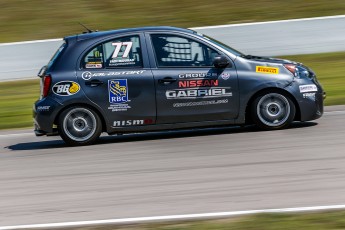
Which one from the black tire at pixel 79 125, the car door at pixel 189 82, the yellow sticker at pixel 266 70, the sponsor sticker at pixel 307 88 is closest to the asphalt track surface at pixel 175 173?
the black tire at pixel 79 125

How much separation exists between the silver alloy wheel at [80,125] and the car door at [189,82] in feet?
3.17

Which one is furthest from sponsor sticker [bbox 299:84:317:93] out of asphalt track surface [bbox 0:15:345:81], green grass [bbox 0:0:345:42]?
green grass [bbox 0:0:345:42]

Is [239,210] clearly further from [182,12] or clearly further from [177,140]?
[182,12]

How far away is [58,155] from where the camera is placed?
10242 millimetres

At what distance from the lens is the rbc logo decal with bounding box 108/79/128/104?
1067 cm

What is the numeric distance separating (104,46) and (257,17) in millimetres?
11988

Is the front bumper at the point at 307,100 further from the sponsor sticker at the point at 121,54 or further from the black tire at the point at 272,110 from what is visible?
the sponsor sticker at the point at 121,54

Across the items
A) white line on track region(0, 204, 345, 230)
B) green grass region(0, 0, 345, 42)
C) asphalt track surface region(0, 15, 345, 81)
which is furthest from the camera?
green grass region(0, 0, 345, 42)

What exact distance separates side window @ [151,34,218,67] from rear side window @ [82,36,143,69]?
275 mm

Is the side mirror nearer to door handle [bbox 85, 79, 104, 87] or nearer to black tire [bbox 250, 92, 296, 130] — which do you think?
black tire [bbox 250, 92, 296, 130]

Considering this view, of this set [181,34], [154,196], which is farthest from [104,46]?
[154,196]

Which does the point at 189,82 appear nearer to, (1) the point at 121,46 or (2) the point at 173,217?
(1) the point at 121,46

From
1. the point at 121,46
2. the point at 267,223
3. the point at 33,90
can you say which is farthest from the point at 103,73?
the point at 33,90

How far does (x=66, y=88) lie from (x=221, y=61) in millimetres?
2209
